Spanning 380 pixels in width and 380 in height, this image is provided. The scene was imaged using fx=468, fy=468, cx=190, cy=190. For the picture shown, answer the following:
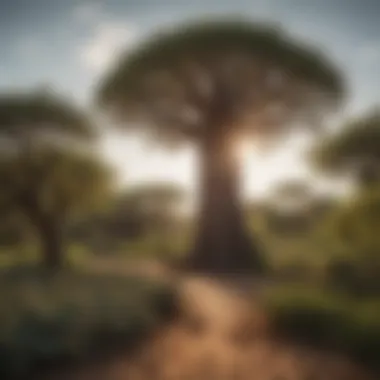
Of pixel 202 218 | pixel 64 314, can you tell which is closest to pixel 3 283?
pixel 64 314

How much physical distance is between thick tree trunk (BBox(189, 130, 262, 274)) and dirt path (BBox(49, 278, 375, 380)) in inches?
4.1

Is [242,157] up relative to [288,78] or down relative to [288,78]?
down

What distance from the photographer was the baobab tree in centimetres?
225

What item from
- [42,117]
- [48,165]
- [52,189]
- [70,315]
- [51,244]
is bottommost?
[70,315]

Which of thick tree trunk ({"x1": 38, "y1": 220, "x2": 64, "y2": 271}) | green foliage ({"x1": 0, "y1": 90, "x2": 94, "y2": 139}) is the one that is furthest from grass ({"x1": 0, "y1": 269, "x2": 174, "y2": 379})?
green foliage ({"x1": 0, "y1": 90, "x2": 94, "y2": 139})

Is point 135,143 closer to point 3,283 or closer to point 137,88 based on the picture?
point 137,88

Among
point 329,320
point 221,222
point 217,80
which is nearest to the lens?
point 329,320

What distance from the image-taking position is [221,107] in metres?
2.29

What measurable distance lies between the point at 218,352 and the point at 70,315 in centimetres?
69

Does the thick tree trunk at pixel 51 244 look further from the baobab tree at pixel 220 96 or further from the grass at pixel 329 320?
the grass at pixel 329 320

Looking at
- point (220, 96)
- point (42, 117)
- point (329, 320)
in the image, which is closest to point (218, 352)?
point (329, 320)

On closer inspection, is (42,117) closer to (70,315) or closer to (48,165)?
(48,165)

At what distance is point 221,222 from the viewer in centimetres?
222

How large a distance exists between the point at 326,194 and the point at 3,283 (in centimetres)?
157
